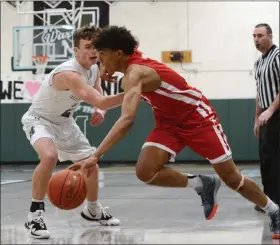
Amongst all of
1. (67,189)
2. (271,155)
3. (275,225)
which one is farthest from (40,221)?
(271,155)

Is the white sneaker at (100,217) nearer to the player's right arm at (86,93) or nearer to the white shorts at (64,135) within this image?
the white shorts at (64,135)

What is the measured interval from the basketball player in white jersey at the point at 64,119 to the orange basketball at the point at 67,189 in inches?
16.0

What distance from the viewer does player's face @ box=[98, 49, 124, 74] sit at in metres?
4.63

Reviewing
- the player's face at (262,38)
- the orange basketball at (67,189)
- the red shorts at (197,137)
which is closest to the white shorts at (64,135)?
the orange basketball at (67,189)

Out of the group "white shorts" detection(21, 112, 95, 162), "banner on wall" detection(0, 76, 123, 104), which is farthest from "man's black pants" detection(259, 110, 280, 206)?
"banner on wall" detection(0, 76, 123, 104)

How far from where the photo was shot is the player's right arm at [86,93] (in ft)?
16.6

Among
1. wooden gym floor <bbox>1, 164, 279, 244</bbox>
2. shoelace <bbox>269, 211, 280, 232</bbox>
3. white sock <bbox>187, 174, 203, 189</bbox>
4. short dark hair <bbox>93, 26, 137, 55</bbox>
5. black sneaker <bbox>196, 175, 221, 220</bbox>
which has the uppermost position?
short dark hair <bbox>93, 26, 137, 55</bbox>

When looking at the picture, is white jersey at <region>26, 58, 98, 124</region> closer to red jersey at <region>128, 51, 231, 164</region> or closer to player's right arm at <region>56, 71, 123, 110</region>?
player's right arm at <region>56, 71, 123, 110</region>

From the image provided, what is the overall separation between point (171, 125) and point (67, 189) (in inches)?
36.7

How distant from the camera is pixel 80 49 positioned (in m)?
5.43

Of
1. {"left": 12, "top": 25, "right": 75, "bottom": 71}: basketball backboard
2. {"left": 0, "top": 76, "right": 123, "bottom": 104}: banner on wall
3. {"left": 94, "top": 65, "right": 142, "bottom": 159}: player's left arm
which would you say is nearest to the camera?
{"left": 94, "top": 65, "right": 142, "bottom": 159}: player's left arm

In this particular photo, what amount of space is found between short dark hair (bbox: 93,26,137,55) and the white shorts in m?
1.18

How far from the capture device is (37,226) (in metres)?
5.09

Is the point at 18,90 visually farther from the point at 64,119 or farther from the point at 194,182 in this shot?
the point at 194,182
